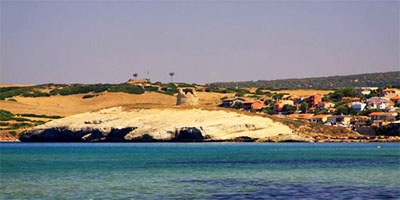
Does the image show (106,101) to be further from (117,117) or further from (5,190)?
(5,190)

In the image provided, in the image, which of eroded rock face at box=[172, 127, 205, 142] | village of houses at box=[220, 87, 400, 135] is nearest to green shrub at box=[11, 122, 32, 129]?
eroded rock face at box=[172, 127, 205, 142]

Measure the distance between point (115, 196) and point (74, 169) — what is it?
66.9 feet

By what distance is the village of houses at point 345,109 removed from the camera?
475 feet

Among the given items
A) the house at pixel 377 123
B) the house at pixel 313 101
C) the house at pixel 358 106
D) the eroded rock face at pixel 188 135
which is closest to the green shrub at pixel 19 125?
the eroded rock face at pixel 188 135

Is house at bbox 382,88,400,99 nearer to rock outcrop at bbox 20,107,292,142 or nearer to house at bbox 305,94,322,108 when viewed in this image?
house at bbox 305,94,322,108

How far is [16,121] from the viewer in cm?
15912

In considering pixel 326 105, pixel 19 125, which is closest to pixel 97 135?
pixel 19 125

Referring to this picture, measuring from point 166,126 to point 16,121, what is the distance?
156 ft

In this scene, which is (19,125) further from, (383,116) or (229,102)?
(383,116)

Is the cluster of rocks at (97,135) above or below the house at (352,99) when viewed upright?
below

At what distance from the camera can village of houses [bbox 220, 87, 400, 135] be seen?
14488 centimetres

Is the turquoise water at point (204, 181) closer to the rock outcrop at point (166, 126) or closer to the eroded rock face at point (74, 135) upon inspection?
the rock outcrop at point (166, 126)

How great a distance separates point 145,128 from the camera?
122375 millimetres

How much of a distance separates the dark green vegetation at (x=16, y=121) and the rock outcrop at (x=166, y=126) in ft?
72.1
